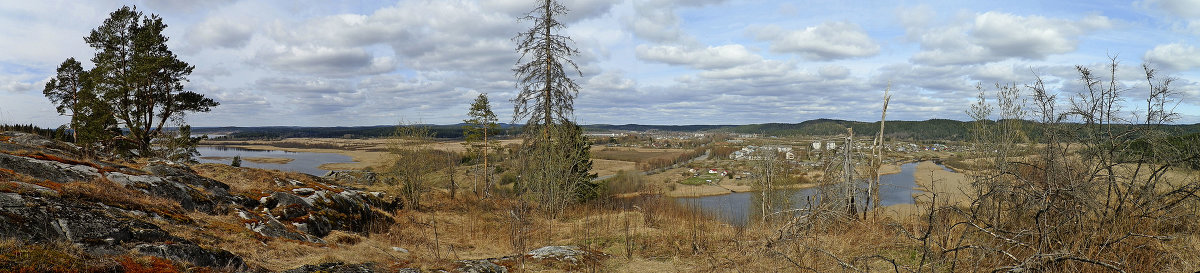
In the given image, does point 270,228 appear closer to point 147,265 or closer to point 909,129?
point 147,265

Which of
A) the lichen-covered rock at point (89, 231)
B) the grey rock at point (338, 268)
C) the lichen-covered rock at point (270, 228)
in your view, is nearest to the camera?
the lichen-covered rock at point (89, 231)

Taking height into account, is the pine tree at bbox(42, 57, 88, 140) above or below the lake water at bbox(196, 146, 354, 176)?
above

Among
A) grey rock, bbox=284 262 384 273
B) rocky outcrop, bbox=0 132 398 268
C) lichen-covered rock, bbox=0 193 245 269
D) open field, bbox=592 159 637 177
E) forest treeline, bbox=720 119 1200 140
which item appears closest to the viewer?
lichen-covered rock, bbox=0 193 245 269

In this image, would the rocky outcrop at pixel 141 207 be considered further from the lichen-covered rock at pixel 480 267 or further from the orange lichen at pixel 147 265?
the lichen-covered rock at pixel 480 267

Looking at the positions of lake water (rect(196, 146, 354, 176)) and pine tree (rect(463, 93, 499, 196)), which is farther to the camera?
lake water (rect(196, 146, 354, 176))

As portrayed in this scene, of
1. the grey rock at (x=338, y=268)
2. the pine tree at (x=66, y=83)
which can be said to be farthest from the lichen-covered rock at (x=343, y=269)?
the pine tree at (x=66, y=83)

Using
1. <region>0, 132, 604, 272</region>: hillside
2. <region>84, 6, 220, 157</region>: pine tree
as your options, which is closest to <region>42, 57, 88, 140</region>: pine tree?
<region>84, 6, 220, 157</region>: pine tree

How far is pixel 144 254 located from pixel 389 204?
11654 mm

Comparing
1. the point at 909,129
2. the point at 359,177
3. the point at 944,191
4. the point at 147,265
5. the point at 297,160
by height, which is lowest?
the point at 297,160

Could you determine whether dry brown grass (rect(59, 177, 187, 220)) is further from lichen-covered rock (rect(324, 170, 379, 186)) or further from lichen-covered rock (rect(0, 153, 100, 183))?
lichen-covered rock (rect(324, 170, 379, 186))

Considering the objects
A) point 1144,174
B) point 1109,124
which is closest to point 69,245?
point 1109,124

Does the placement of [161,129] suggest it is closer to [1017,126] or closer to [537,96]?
[537,96]

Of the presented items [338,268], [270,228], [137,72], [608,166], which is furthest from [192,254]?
[608,166]

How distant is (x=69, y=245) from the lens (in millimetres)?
4441
